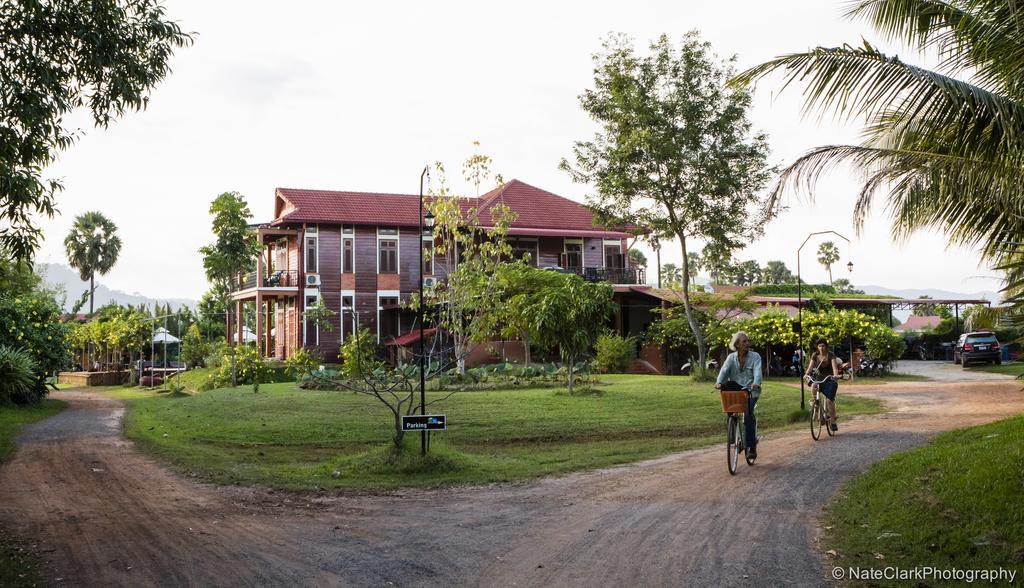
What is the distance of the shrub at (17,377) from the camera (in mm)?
21688

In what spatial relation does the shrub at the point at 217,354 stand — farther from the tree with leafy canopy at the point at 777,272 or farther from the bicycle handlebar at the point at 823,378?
the tree with leafy canopy at the point at 777,272

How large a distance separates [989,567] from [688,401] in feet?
47.0

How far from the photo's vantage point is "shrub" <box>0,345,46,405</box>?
2169 centimetres

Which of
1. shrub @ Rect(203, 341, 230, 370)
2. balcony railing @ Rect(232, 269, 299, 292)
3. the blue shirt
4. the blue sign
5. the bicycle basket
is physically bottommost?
the blue sign

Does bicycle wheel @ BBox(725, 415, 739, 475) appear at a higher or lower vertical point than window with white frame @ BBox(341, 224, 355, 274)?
lower

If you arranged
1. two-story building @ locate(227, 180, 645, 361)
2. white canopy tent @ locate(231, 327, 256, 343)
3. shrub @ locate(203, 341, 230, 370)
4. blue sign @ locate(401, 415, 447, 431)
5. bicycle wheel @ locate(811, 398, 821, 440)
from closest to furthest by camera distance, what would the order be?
blue sign @ locate(401, 415, 447, 431) → bicycle wheel @ locate(811, 398, 821, 440) → shrub @ locate(203, 341, 230, 370) → two-story building @ locate(227, 180, 645, 361) → white canopy tent @ locate(231, 327, 256, 343)

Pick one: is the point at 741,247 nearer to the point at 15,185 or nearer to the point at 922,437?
the point at 922,437

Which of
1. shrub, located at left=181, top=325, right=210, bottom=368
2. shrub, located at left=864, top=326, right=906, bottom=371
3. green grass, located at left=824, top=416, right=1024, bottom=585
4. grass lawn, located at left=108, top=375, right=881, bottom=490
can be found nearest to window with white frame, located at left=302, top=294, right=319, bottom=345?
shrub, located at left=181, top=325, right=210, bottom=368

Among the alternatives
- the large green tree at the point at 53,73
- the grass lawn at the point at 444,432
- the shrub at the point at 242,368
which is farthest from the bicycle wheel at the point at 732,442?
the shrub at the point at 242,368

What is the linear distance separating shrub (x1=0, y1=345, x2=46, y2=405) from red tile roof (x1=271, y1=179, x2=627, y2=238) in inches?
590

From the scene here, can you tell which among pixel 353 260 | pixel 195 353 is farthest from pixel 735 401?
pixel 195 353

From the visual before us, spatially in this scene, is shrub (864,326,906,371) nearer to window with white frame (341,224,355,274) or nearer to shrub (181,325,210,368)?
window with white frame (341,224,355,274)

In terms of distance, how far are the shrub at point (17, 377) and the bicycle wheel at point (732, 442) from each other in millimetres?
19506

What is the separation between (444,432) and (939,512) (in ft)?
33.2
